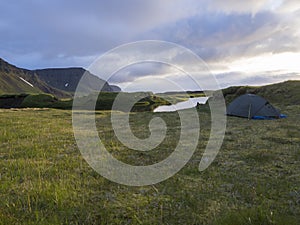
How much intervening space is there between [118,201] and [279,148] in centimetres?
890

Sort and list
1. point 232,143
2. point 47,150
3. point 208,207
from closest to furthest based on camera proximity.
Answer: point 208,207, point 47,150, point 232,143

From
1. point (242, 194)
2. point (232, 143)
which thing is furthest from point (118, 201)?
point (232, 143)

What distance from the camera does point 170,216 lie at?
15.9ft

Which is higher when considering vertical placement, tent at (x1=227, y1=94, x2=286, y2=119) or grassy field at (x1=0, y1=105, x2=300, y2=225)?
tent at (x1=227, y1=94, x2=286, y2=119)

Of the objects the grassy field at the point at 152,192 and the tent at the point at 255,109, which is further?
the tent at the point at 255,109

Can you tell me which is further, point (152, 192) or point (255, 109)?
point (255, 109)

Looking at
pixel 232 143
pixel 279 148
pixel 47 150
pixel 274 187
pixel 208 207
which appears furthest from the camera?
pixel 232 143

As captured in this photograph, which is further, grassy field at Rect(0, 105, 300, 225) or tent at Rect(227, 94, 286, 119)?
tent at Rect(227, 94, 286, 119)

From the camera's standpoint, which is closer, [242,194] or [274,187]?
[242,194]

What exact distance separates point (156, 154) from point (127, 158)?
1.53m

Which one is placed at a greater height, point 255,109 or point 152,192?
point 255,109

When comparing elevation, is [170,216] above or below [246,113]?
below

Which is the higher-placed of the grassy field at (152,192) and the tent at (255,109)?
the tent at (255,109)

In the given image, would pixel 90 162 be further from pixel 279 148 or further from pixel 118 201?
pixel 279 148
